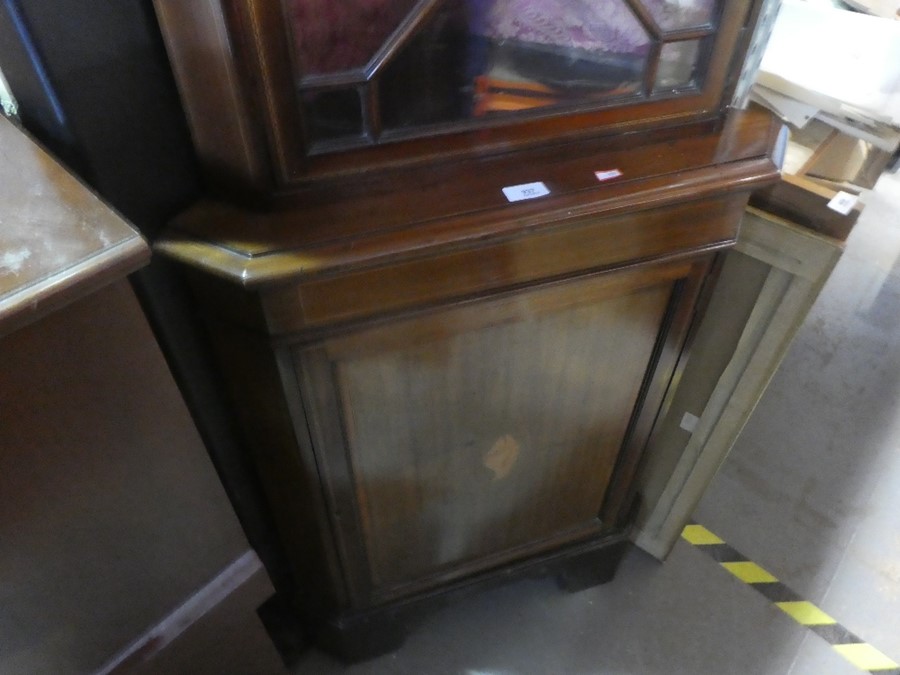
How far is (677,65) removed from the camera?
0.64 meters

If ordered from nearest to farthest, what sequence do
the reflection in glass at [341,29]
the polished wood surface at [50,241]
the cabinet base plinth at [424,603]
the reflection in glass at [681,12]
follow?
the polished wood surface at [50,241], the reflection in glass at [341,29], the reflection in glass at [681,12], the cabinet base plinth at [424,603]

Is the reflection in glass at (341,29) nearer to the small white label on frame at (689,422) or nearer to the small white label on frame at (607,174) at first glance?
the small white label on frame at (607,174)

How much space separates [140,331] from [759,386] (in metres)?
0.83

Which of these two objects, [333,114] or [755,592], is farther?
[755,592]

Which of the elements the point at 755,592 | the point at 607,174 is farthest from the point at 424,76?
the point at 755,592

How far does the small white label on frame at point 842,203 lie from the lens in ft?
2.60

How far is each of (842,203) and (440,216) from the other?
1.68ft

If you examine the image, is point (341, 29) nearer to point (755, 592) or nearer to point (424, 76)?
point (424, 76)

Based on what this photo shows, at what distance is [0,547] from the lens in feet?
1.55

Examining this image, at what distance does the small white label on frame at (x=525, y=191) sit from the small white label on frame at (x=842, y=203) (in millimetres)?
402

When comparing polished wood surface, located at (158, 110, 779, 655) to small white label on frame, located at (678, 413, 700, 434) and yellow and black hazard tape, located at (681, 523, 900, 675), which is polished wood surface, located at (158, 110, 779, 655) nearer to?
small white label on frame, located at (678, 413, 700, 434)

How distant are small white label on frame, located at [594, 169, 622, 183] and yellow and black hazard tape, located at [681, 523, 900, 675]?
0.92 m

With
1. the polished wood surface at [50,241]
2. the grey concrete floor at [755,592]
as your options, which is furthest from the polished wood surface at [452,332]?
the grey concrete floor at [755,592]

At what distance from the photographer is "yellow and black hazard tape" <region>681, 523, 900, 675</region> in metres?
1.15
